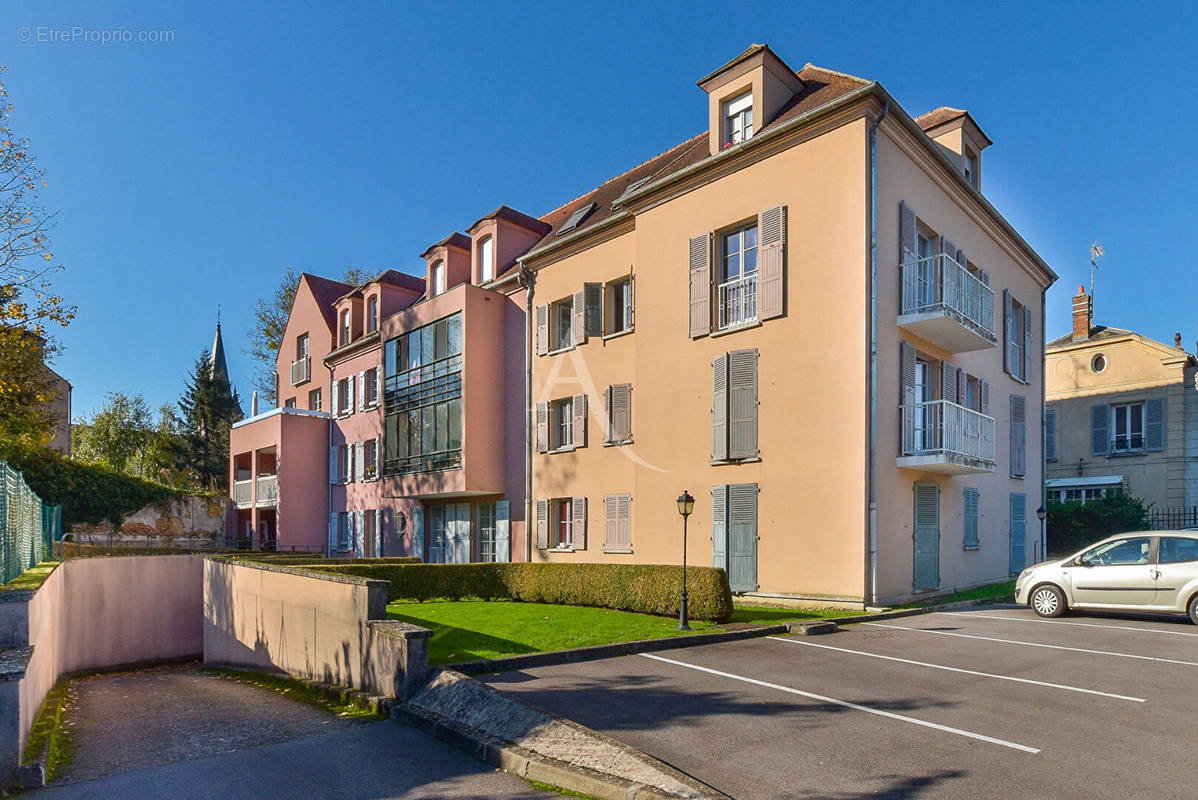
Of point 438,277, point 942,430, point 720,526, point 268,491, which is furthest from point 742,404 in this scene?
point 268,491

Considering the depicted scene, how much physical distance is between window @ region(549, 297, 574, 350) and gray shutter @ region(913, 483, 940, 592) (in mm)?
10424

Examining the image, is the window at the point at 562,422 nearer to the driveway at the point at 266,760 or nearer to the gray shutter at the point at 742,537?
the gray shutter at the point at 742,537

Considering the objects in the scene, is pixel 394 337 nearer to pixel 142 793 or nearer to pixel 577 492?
pixel 577 492

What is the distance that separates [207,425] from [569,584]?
47.3 meters

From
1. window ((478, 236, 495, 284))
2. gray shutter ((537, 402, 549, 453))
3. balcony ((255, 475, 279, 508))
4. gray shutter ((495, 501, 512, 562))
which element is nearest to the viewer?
gray shutter ((537, 402, 549, 453))

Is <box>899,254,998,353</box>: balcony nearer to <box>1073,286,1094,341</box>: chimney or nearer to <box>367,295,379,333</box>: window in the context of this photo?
<box>1073,286,1094,341</box>: chimney

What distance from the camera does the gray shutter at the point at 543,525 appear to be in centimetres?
2210

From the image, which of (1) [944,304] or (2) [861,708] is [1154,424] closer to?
(1) [944,304]

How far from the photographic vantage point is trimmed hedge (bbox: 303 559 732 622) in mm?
12773

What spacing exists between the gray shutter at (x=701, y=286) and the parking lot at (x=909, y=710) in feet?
25.7

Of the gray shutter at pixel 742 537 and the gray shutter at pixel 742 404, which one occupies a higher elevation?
the gray shutter at pixel 742 404

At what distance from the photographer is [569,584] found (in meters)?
15.5

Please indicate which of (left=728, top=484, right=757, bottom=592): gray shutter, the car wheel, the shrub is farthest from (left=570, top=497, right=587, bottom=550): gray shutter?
the shrub

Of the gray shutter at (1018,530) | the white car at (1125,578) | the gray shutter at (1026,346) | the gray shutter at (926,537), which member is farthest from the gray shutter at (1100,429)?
the white car at (1125,578)
